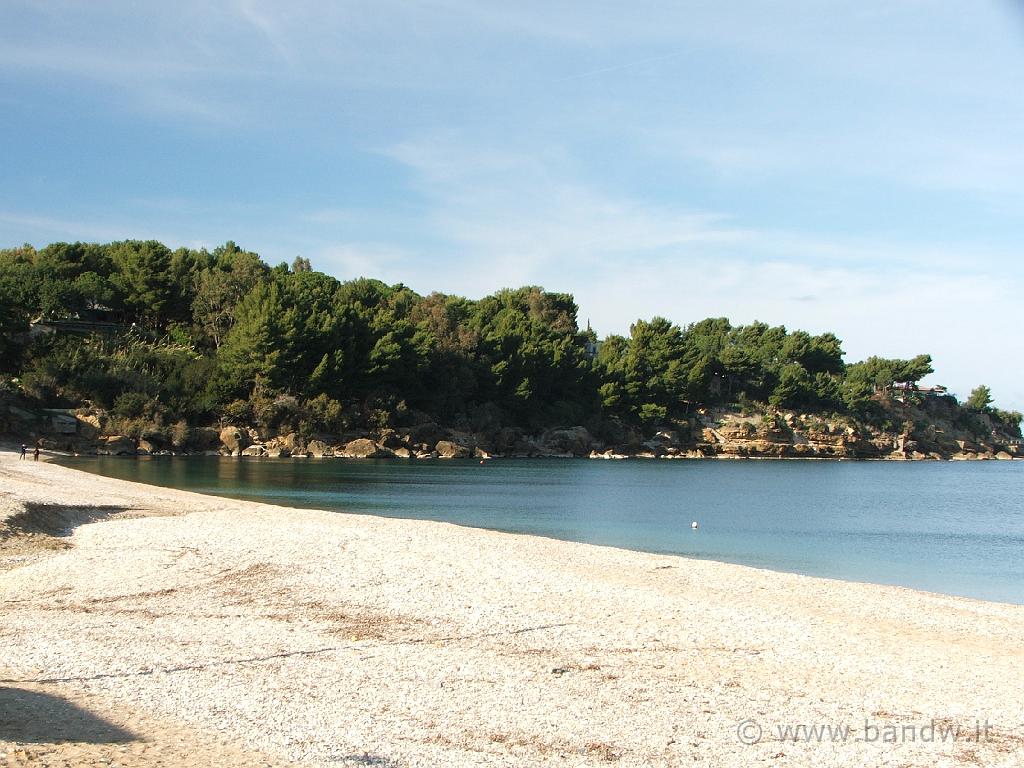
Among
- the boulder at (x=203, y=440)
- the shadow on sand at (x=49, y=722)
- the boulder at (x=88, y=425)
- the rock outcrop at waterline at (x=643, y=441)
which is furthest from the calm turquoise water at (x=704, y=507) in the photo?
the shadow on sand at (x=49, y=722)

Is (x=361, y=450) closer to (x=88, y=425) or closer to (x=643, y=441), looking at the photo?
(x=88, y=425)

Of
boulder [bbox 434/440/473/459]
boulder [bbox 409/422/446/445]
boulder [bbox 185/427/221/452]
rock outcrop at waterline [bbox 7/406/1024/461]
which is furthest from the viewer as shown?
boulder [bbox 409/422/446/445]

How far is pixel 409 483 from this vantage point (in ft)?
160

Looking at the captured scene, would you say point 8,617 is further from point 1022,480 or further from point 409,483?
point 1022,480

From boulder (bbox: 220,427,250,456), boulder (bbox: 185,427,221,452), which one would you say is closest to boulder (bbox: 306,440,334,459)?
boulder (bbox: 220,427,250,456)

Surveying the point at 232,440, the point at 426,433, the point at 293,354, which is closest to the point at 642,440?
the point at 426,433

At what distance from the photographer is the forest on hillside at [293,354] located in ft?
224

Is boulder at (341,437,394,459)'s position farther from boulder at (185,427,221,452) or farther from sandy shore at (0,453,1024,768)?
sandy shore at (0,453,1024,768)

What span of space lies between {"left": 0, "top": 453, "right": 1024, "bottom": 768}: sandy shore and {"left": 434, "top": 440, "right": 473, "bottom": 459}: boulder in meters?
60.7

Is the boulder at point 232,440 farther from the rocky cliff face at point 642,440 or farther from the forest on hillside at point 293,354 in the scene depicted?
the forest on hillside at point 293,354

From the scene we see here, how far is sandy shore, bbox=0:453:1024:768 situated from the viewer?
7.66 meters

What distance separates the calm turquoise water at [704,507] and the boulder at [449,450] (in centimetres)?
697

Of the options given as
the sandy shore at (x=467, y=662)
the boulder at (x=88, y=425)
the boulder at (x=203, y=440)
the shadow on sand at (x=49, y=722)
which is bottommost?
the sandy shore at (x=467, y=662)

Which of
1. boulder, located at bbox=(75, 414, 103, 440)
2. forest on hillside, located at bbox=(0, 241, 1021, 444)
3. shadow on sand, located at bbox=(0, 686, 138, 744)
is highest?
forest on hillside, located at bbox=(0, 241, 1021, 444)
